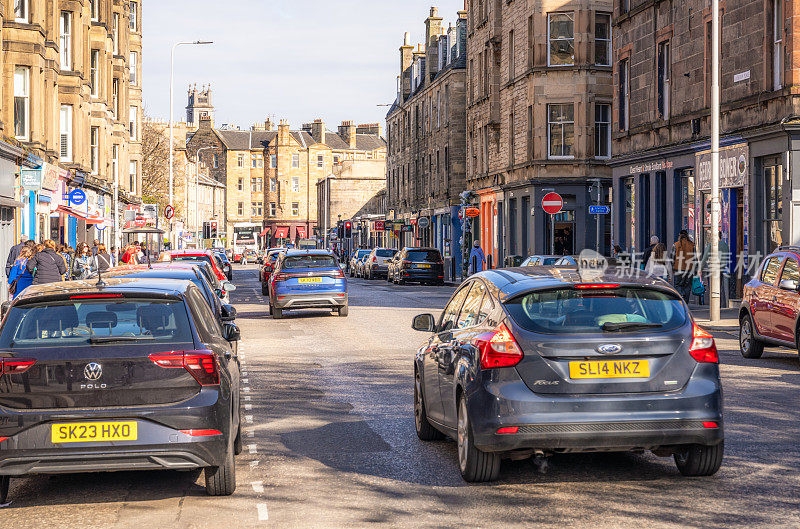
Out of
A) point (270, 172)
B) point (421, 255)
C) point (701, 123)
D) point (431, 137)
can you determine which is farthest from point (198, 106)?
point (701, 123)

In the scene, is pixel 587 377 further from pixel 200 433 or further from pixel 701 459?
pixel 200 433

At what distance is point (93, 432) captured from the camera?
705 cm

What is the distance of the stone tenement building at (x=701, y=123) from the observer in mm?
26125

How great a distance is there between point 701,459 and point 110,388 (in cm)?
410

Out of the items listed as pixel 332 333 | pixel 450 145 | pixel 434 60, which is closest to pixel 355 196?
pixel 434 60

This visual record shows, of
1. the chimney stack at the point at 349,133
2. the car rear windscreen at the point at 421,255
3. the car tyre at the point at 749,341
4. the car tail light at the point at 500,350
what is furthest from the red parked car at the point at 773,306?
the chimney stack at the point at 349,133

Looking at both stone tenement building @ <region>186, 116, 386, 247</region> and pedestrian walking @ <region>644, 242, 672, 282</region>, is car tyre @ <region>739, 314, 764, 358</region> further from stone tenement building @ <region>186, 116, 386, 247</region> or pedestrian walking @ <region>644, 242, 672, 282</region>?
stone tenement building @ <region>186, 116, 386, 247</region>

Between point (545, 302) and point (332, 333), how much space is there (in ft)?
47.8

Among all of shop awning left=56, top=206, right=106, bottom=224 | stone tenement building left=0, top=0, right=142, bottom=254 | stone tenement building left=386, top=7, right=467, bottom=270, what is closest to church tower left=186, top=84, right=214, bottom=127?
stone tenement building left=386, top=7, right=467, bottom=270

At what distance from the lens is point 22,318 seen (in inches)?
293

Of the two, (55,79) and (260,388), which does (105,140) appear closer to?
(55,79)

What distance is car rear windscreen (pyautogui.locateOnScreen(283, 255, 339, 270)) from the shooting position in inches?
1058

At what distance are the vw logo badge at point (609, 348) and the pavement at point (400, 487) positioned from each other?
96cm

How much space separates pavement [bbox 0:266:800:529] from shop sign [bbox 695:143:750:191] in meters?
17.2
